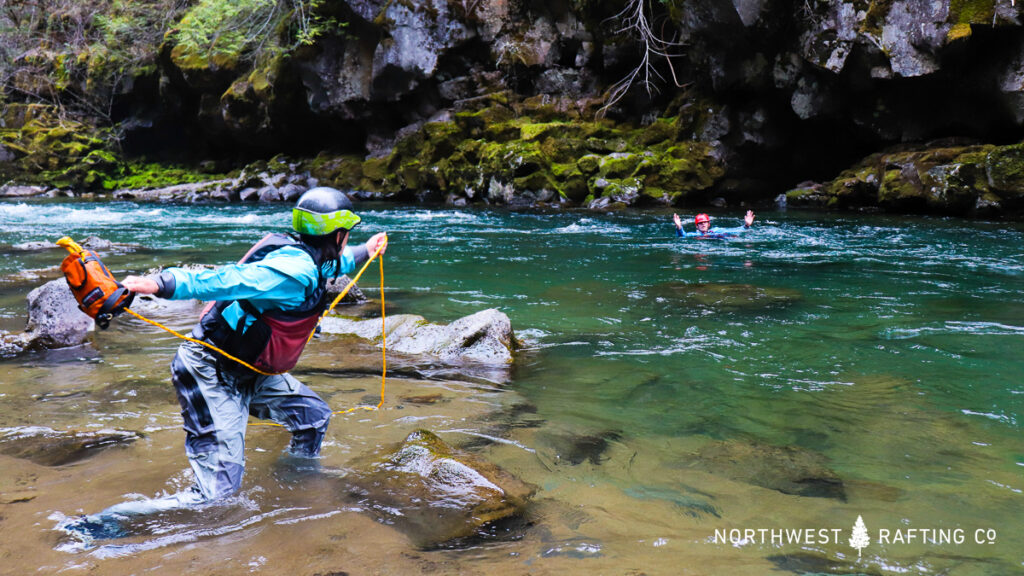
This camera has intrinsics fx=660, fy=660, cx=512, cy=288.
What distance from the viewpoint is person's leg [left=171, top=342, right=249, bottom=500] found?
3.12 m

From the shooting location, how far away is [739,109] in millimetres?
19812

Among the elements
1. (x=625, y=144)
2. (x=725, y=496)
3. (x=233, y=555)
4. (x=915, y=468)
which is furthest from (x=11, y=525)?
(x=625, y=144)

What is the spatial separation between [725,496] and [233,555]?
2.34 metres

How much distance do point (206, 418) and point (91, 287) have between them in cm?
92

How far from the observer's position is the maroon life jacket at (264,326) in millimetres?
3086

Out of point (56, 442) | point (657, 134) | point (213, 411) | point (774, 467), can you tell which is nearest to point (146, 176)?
point (657, 134)

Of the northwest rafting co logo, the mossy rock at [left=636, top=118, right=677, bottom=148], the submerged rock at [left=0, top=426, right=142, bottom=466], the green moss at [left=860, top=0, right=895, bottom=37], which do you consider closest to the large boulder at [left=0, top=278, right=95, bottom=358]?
the submerged rock at [left=0, top=426, right=142, bottom=466]

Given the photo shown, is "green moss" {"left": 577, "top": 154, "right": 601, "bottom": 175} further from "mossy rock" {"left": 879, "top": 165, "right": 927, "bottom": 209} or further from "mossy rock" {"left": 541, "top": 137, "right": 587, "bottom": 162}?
"mossy rock" {"left": 879, "top": 165, "right": 927, "bottom": 209}

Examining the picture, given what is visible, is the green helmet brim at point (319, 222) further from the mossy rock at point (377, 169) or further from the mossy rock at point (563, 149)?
the mossy rock at point (377, 169)

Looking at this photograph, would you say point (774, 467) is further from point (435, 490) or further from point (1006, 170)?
point (1006, 170)

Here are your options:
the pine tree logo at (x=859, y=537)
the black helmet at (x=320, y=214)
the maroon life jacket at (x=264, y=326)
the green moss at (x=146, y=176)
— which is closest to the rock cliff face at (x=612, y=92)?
the green moss at (x=146, y=176)

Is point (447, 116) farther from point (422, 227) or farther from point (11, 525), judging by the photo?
point (11, 525)

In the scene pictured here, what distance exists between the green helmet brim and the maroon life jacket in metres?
0.08

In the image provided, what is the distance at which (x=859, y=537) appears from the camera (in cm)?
295
